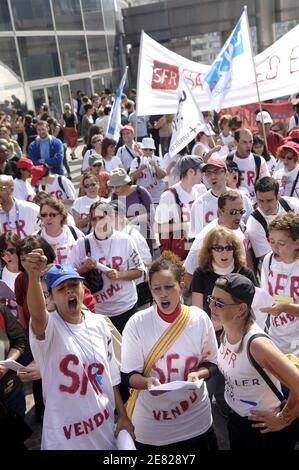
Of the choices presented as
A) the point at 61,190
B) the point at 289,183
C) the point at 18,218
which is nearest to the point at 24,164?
the point at 61,190

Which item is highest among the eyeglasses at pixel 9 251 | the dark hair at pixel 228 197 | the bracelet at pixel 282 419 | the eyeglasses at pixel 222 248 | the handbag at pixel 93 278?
the dark hair at pixel 228 197

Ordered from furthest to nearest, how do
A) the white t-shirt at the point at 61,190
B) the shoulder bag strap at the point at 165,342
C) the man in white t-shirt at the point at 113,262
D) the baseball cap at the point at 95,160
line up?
the baseball cap at the point at 95,160 < the white t-shirt at the point at 61,190 < the man in white t-shirt at the point at 113,262 < the shoulder bag strap at the point at 165,342

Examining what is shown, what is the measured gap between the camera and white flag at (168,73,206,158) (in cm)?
655

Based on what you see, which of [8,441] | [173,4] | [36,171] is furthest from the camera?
[173,4]

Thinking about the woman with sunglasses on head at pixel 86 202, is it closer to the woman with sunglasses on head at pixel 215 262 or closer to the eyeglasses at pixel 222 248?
the woman with sunglasses on head at pixel 215 262

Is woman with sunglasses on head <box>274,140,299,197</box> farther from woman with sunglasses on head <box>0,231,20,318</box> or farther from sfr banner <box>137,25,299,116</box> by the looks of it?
woman with sunglasses on head <box>0,231,20,318</box>

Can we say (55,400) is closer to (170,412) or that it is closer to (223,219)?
(170,412)

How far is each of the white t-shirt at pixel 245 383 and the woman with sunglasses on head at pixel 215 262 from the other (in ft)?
2.65

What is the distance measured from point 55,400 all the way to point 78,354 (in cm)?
26

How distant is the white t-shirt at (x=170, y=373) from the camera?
2797mm

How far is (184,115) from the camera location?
22.0 feet

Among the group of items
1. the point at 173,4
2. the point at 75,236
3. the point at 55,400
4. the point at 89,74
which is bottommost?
the point at 55,400

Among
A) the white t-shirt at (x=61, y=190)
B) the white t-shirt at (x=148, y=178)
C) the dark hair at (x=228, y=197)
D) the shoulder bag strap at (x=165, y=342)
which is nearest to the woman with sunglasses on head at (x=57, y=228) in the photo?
the dark hair at (x=228, y=197)

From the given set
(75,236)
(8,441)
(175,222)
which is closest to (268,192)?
(175,222)
